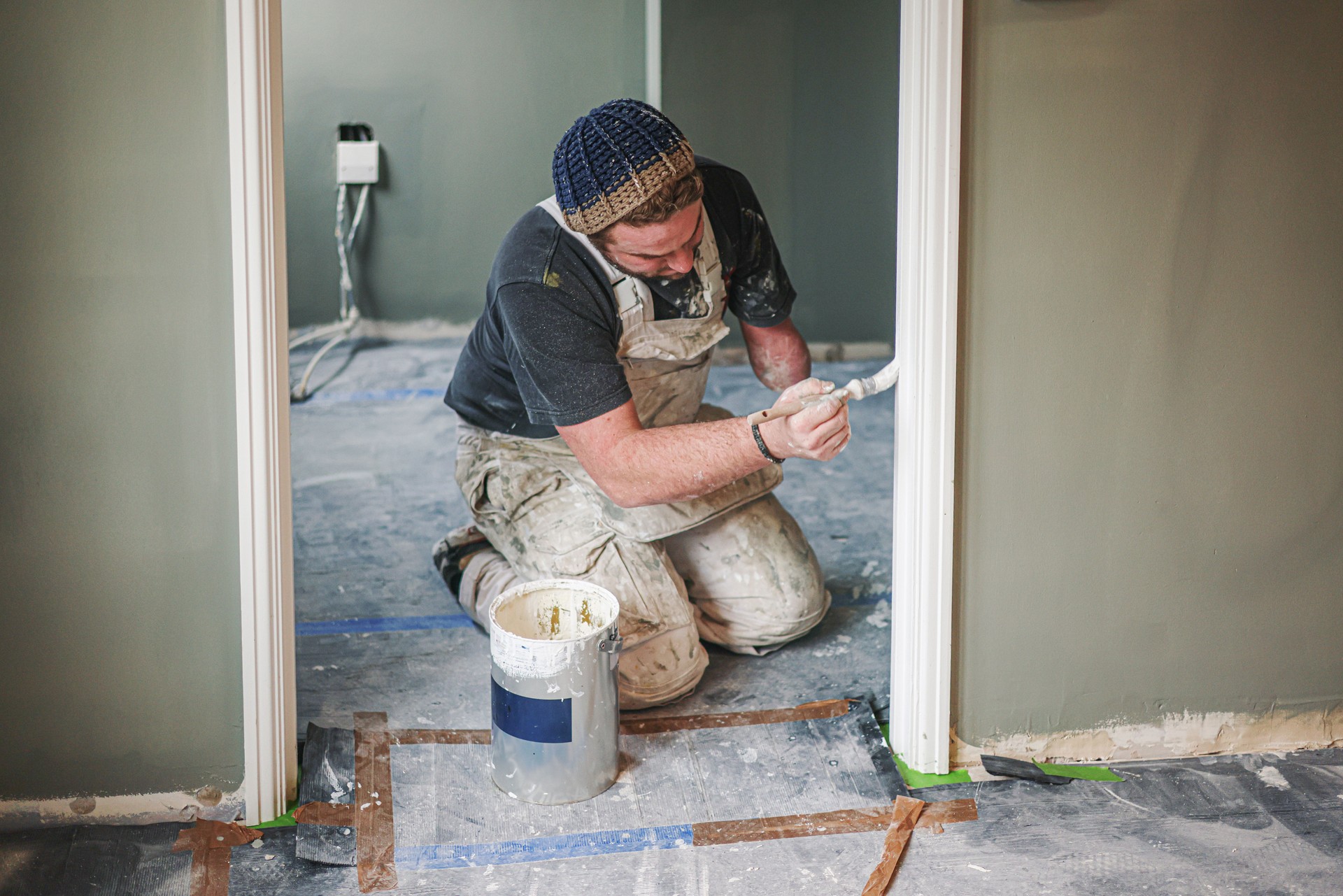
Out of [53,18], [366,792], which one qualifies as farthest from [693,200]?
[366,792]

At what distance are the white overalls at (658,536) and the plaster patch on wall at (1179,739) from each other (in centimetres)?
52

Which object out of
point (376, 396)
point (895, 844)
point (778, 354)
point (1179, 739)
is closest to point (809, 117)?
point (376, 396)

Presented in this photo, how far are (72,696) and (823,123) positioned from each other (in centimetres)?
363

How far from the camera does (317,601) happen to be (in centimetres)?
254

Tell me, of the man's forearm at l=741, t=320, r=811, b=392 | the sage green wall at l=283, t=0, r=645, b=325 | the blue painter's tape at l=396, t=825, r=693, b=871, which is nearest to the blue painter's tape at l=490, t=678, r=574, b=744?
the blue painter's tape at l=396, t=825, r=693, b=871

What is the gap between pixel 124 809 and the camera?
179cm

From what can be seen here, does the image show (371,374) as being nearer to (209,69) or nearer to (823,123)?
(823,123)

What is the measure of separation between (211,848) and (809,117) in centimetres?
366

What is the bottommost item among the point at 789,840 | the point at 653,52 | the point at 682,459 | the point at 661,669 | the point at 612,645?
the point at 789,840

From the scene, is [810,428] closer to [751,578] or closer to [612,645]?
[612,645]

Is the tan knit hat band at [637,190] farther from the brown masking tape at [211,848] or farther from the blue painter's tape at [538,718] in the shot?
the brown masking tape at [211,848]

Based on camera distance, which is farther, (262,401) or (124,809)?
(124,809)

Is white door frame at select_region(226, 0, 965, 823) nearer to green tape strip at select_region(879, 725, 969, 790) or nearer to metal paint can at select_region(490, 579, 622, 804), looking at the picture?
green tape strip at select_region(879, 725, 969, 790)

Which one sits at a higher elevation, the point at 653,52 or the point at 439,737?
the point at 653,52
